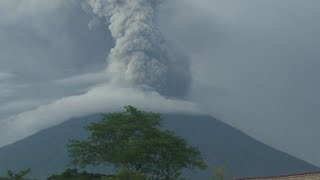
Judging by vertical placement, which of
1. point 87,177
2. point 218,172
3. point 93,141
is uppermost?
point 93,141

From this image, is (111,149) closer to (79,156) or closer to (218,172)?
(79,156)

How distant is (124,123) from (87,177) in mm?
14179

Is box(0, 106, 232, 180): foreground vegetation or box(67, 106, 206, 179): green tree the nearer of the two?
box(0, 106, 232, 180): foreground vegetation

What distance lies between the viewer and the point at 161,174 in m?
88.4

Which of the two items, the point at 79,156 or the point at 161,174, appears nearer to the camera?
the point at 161,174

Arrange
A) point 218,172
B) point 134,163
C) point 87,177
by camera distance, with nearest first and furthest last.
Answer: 1. point 218,172
2. point 87,177
3. point 134,163

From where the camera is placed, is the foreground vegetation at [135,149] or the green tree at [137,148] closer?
the foreground vegetation at [135,149]

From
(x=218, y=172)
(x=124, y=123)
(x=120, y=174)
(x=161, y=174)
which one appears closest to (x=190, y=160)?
(x=161, y=174)

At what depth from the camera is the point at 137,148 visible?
84.7 meters

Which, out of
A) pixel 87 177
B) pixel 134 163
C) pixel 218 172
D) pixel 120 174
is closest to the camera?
pixel 218 172

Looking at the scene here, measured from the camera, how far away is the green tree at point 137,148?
86.0 metres

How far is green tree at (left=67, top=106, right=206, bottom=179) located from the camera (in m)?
86.0

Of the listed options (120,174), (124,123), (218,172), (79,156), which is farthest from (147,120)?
(218,172)

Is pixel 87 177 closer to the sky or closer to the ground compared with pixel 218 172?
closer to the sky
